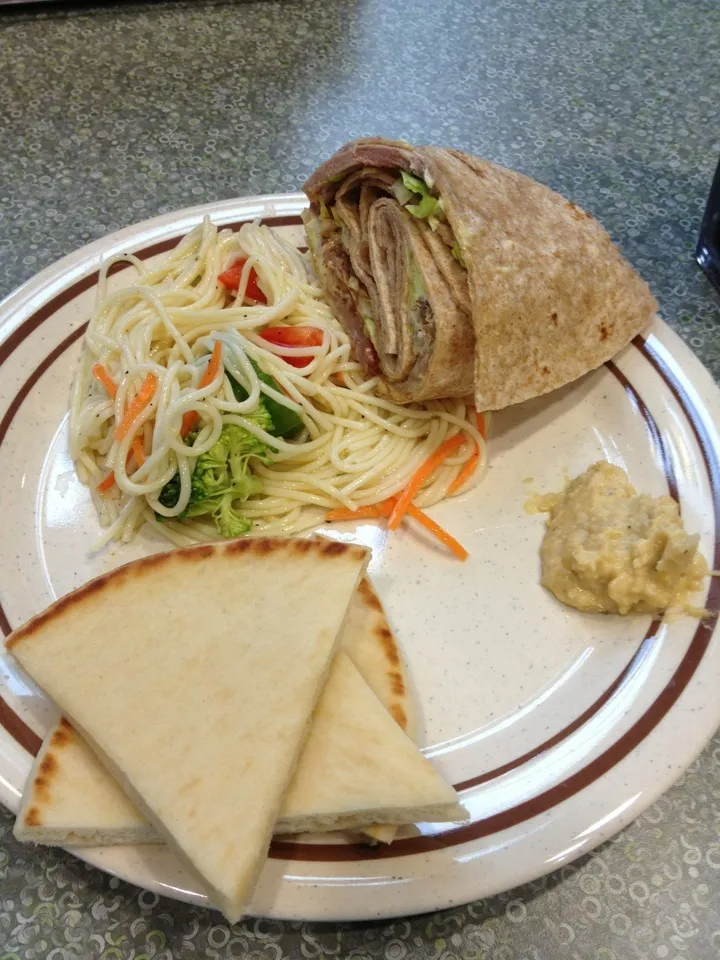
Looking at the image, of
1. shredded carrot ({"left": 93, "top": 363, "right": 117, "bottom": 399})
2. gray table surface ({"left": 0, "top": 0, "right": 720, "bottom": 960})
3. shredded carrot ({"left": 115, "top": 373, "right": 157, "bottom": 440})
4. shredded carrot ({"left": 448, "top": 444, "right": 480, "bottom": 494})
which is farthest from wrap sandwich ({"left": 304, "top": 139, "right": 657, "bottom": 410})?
gray table surface ({"left": 0, "top": 0, "right": 720, "bottom": 960})

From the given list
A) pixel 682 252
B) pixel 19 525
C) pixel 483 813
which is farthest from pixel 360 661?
pixel 682 252

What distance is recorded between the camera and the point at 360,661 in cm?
212

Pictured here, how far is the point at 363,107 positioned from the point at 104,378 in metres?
2.93

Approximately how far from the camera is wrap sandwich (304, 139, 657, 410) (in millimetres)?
2408

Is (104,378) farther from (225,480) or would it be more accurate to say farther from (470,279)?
(470,279)

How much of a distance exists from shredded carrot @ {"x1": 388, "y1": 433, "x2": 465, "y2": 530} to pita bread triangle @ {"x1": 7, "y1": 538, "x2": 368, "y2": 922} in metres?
0.54

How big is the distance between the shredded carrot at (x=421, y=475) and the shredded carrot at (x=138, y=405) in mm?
950

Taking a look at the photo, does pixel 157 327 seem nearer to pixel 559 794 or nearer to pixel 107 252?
pixel 107 252

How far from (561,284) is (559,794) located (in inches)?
62.3

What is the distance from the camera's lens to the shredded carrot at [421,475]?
105 inches

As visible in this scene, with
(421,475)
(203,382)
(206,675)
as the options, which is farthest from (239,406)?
(206,675)

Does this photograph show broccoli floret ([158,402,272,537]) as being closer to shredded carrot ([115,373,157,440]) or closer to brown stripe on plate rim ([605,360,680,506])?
shredded carrot ([115,373,157,440])

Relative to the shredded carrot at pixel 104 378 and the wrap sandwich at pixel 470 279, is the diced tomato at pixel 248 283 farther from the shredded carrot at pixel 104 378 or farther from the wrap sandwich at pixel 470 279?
the shredded carrot at pixel 104 378

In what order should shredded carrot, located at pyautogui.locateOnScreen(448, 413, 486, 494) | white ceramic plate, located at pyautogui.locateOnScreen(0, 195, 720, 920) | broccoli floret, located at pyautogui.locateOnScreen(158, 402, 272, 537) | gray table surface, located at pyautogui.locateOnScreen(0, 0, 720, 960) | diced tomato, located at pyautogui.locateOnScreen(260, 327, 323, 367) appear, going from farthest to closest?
1. gray table surface, located at pyautogui.locateOnScreen(0, 0, 720, 960)
2. diced tomato, located at pyautogui.locateOnScreen(260, 327, 323, 367)
3. shredded carrot, located at pyautogui.locateOnScreen(448, 413, 486, 494)
4. broccoli floret, located at pyautogui.locateOnScreen(158, 402, 272, 537)
5. white ceramic plate, located at pyautogui.locateOnScreen(0, 195, 720, 920)
